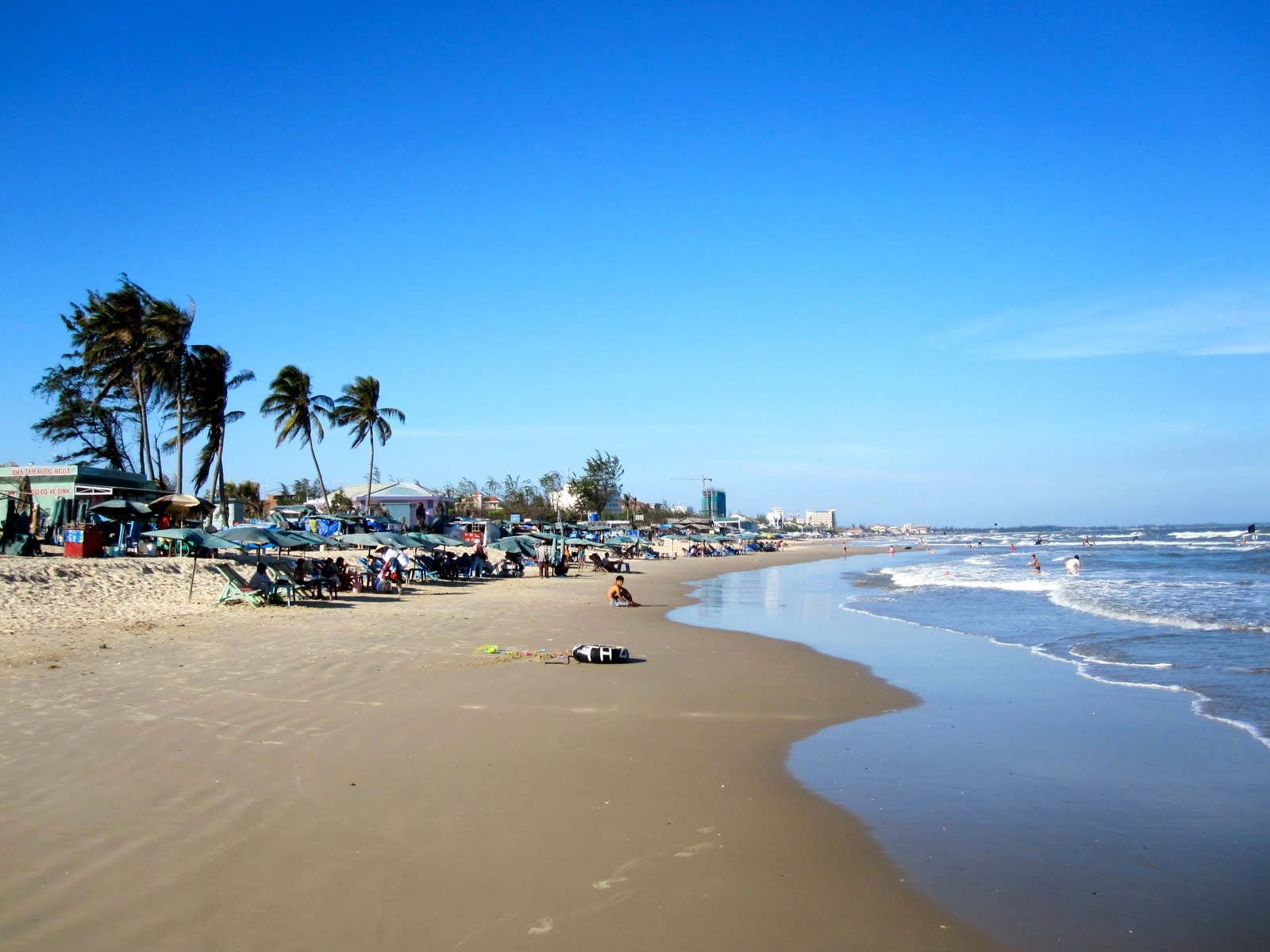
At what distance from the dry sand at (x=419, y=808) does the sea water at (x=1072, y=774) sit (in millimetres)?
477

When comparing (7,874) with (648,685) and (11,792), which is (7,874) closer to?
(11,792)

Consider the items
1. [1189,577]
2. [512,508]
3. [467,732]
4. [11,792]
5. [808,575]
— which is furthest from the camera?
[512,508]

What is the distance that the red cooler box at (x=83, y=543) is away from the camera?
67.7 ft

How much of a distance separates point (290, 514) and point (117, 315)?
44.2ft

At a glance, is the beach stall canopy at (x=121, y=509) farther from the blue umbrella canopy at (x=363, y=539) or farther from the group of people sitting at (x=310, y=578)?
the group of people sitting at (x=310, y=578)

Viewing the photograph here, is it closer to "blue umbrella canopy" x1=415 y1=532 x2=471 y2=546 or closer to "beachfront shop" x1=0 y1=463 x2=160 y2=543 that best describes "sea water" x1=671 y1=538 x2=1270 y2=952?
"blue umbrella canopy" x1=415 y1=532 x2=471 y2=546

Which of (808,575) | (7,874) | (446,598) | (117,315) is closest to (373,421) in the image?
(117,315)

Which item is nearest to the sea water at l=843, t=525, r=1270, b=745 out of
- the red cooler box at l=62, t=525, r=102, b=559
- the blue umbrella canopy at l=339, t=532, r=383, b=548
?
the blue umbrella canopy at l=339, t=532, r=383, b=548

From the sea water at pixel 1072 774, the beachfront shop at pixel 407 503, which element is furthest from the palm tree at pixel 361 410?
the sea water at pixel 1072 774

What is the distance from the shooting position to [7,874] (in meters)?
4.53

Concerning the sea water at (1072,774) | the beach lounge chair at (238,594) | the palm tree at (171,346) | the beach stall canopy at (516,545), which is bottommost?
the sea water at (1072,774)

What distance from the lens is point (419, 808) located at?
229 inches

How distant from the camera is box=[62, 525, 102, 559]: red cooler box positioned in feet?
67.7

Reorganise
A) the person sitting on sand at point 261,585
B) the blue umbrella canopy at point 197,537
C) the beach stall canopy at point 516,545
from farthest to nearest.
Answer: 1. the beach stall canopy at point 516,545
2. the person sitting on sand at point 261,585
3. the blue umbrella canopy at point 197,537
